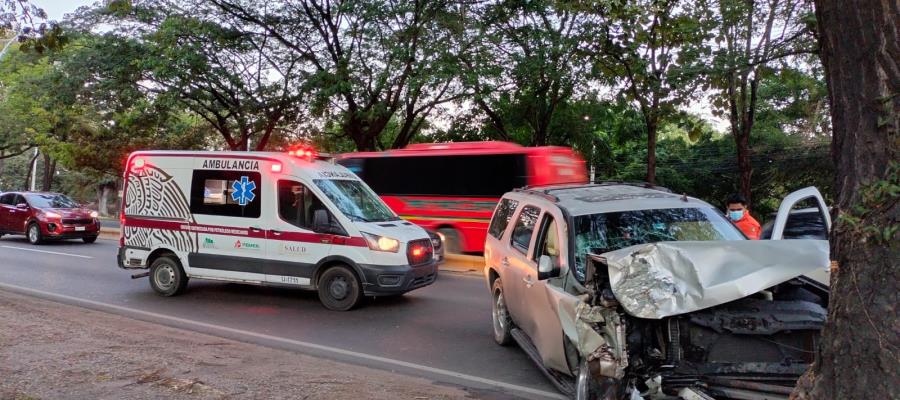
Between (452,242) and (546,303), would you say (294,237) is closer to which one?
(546,303)

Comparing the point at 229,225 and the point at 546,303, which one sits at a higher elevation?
the point at 229,225

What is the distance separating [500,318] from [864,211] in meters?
4.54

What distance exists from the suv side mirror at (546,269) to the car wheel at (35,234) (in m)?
17.7

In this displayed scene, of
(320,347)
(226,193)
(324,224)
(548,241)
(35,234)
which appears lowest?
(320,347)

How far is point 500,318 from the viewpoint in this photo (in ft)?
22.9

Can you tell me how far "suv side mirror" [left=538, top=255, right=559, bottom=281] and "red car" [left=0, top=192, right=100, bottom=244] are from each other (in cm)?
1717

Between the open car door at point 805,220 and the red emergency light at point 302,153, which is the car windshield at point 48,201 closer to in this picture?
the red emergency light at point 302,153

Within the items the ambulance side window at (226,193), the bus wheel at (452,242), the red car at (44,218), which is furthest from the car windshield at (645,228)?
the red car at (44,218)

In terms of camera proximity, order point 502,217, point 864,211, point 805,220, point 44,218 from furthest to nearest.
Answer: point 44,218
point 502,217
point 805,220
point 864,211

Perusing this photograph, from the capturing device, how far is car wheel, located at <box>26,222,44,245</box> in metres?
17.8

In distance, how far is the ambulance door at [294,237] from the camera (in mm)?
8922

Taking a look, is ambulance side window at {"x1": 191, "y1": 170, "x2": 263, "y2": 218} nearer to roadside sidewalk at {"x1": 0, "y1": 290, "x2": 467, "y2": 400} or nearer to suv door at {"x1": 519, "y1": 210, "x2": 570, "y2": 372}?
roadside sidewalk at {"x1": 0, "y1": 290, "x2": 467, "y2": 400}

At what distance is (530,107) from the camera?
22031 millimetres

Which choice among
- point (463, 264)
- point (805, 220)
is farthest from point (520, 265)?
point (463, 264)
